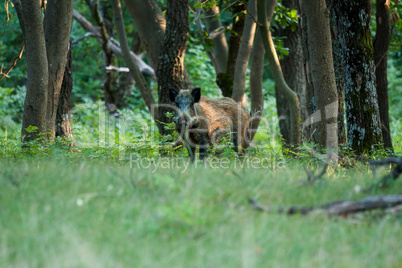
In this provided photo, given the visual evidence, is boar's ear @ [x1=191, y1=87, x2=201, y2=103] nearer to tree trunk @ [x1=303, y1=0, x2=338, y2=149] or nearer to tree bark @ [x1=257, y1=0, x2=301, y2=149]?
tree bark @ [x1=257, y1=0, x2=301, y2=149]

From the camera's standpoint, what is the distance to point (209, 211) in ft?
13.4

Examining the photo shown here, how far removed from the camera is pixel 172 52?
1188 cm

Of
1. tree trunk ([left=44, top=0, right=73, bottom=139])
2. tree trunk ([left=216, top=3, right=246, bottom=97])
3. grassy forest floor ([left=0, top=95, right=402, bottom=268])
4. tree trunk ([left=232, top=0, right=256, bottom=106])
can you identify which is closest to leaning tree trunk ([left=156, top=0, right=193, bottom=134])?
tree trunk ([left=232, top=0, right=256, bottom=106])

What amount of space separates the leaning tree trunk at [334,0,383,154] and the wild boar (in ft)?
8.40

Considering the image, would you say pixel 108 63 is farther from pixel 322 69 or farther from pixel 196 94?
pixel 322 69

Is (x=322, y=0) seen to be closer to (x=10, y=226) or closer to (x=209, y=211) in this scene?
(x=209, y=211)

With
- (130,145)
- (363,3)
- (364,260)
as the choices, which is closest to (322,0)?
(363,3)

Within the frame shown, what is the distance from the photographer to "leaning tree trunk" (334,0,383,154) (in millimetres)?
9273

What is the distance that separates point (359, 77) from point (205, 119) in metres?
3.34

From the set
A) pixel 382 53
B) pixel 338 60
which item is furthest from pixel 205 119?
pixel 382 53

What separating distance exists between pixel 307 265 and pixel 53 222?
79.6 inches

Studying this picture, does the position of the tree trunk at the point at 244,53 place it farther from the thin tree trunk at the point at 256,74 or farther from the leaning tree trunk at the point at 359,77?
the leaning tree trunk at the point at 359,77

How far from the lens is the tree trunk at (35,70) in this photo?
28.8 feet

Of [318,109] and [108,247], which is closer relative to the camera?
[108,247]
